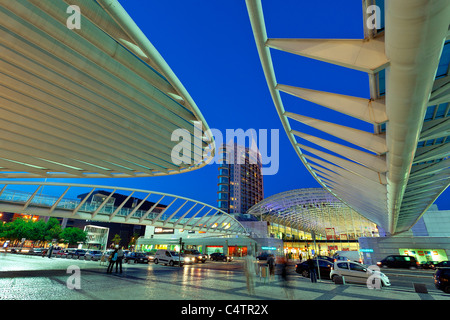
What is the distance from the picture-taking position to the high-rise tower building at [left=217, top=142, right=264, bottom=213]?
360 feet

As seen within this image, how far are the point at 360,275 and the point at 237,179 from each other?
4297 inches

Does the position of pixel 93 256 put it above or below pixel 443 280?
below

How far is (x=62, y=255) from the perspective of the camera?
38.9 m

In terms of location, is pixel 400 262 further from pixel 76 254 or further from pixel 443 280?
pixel 76 254

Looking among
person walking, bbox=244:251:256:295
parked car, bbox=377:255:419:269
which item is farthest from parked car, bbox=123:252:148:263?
parked car, bbox=377:255:419:269

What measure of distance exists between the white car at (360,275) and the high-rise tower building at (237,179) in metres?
91.8

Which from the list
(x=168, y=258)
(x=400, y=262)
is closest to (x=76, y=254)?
(x=168, y=258)

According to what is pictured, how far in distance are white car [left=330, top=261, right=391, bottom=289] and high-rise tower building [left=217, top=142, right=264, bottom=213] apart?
9182 cm

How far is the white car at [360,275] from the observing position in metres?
13.0

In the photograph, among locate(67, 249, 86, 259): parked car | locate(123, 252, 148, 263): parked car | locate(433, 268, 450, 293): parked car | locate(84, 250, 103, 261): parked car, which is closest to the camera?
locate(433, 268, 450, 293): parked car

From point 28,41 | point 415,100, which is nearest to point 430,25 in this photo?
point 415,100

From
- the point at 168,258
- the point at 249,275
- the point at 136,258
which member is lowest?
the point at 136,258

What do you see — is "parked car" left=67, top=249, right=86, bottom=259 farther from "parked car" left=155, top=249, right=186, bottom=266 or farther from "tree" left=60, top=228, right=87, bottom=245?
"tree" left=60, top=228, right=87, bottom=245

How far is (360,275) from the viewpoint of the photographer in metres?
14.1
